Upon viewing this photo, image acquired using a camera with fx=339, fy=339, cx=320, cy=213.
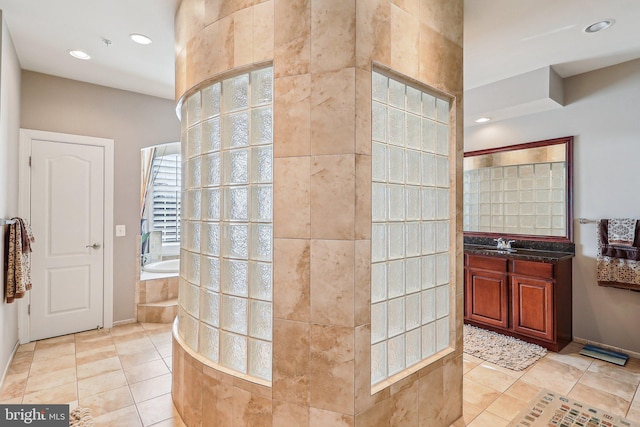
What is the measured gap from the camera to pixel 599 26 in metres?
2.54

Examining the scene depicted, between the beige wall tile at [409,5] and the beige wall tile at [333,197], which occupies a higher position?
the beige wall tile at [409,5]

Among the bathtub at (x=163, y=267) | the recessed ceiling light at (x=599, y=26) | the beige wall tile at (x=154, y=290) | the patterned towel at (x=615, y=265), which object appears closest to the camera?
the recessed ceiling light at (x=599, y=26)

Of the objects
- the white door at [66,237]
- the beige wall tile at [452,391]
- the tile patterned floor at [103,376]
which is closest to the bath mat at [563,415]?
the beige wall tile at [452,391]

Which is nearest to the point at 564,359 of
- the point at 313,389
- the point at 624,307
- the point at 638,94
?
the point at 624,307

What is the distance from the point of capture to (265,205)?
1727 mm

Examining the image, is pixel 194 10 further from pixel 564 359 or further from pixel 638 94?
pixel 564 359

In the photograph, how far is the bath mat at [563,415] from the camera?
211cm

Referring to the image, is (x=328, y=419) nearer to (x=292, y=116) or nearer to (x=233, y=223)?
(x=233, y=223)

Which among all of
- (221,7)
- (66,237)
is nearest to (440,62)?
(221,7)

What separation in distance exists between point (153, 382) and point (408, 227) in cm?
229

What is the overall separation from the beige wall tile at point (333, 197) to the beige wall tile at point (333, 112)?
0.05 m

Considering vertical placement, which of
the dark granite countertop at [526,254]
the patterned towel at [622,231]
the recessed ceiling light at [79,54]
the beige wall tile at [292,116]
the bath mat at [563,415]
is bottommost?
the bath mat at [563,415]

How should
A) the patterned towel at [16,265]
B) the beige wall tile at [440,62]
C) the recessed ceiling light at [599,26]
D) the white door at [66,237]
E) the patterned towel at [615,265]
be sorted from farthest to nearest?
the white door at [66,237] < the patterned towel at [615,265] < the patterned towel at [16,265] < the recessed ceiling light at [599,26] < the beige wall tile at [440,62]

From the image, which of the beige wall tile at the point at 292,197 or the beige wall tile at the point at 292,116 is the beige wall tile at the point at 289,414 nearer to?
the beige wall tile at the point at 292,197
